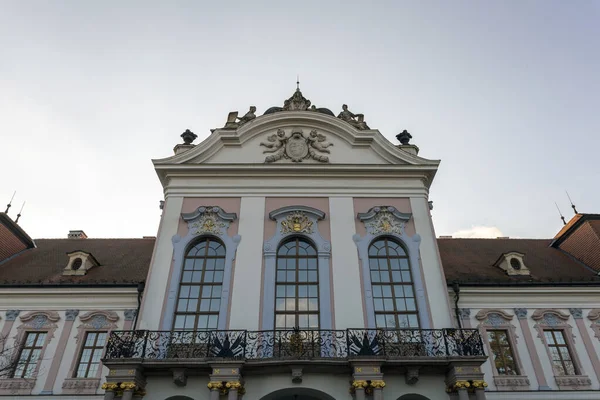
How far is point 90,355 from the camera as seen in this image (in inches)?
597

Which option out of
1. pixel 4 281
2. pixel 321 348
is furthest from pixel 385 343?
pixel 4 281

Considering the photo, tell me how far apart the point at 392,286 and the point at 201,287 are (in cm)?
593

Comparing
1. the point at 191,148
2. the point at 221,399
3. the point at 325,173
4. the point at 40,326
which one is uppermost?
the point at 191,148

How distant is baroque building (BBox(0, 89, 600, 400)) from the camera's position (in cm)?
1232

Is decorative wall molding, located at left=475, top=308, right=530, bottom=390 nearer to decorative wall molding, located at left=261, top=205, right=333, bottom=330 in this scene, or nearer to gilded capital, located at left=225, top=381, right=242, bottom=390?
decorative wall molding, located at left=261, top=205, right=333, bottom=330

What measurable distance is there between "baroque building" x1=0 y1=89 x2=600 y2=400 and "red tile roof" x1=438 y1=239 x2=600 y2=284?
14cm

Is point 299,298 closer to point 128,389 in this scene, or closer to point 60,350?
point 128,389

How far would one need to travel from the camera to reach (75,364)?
1494cm

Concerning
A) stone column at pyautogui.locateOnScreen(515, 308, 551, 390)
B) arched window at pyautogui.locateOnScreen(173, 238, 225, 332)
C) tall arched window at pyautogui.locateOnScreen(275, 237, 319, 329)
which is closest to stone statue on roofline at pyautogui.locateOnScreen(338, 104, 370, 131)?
tall arched window at pyautogui.locateOnScreen(275, 237, 319, 329)

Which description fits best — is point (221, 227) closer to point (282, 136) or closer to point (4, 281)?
point (282, 136)

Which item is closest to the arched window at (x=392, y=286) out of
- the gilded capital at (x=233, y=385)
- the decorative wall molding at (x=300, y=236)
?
the decorative wall molding at (x=300, y=236)

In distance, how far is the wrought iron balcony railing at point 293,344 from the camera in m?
12.4

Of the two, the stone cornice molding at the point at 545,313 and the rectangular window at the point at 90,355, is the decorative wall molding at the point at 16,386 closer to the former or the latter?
the rectangular window at the point at 90,355

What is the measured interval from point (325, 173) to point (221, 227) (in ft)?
13.5
